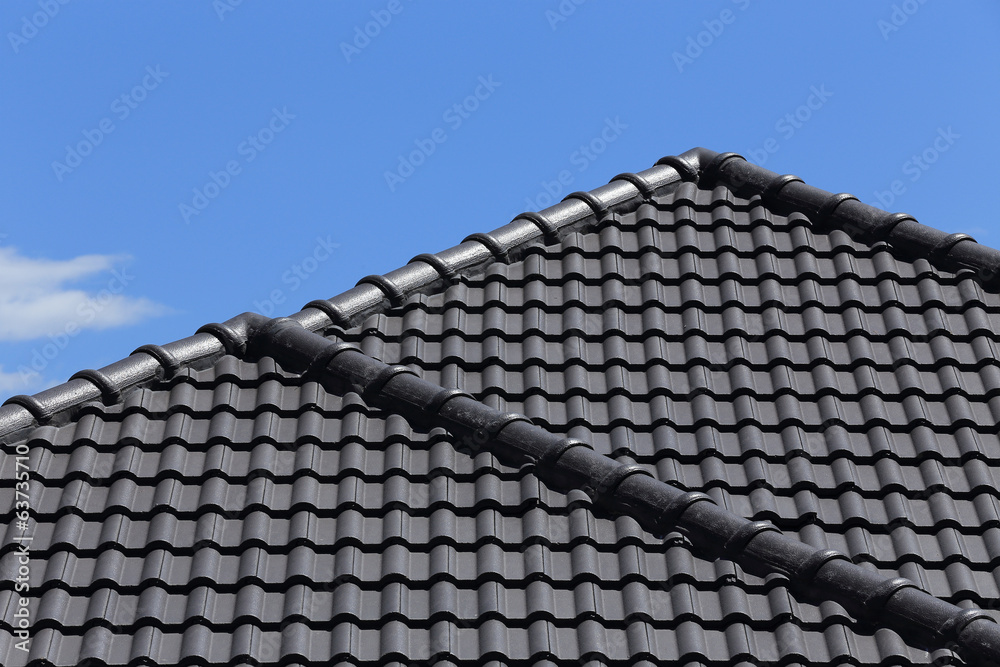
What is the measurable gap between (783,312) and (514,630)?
356 cm

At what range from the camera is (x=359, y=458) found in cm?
691

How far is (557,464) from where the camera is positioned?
6699 millimetres

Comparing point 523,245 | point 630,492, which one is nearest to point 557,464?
point 630,492

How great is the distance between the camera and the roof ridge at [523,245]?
295 inches

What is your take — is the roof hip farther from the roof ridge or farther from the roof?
the roof ridge

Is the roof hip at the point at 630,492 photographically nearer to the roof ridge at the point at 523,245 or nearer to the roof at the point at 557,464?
the roof at the point at 557,464

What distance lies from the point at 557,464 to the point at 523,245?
279cm

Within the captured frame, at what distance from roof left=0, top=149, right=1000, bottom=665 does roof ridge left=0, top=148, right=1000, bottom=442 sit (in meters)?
0.03

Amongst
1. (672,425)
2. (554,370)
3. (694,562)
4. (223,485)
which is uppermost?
(554,370)

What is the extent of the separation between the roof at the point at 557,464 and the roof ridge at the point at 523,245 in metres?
0.03

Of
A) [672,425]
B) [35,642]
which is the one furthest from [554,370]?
[35,642]

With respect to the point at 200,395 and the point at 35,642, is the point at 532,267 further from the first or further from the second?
the point at 35,642

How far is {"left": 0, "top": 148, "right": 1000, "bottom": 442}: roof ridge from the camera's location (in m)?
7.48

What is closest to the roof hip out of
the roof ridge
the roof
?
the roof
